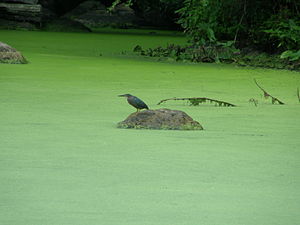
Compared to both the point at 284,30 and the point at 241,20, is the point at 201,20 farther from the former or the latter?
the point at 284,30

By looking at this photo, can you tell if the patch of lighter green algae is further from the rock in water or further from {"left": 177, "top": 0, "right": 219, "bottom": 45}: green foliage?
{"left": 177, "top": 0, "right": 219, "bottom": 45}: green foliage

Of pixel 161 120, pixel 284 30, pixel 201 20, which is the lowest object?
pixel 201 20

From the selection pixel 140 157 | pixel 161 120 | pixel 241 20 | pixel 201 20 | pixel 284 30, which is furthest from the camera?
pixel 201 20

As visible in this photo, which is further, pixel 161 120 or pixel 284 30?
pixel 284 30

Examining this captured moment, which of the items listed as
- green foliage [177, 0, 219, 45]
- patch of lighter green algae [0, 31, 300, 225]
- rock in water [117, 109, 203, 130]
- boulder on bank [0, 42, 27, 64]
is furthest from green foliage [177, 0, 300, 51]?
rock in water [117, 109, 203, 130]

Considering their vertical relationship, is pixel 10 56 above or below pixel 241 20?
below

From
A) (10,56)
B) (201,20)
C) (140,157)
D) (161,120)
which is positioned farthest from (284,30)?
(140,157)

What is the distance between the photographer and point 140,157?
384 cm

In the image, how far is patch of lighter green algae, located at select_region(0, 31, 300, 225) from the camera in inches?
113

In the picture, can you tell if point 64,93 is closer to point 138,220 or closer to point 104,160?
point 104,160

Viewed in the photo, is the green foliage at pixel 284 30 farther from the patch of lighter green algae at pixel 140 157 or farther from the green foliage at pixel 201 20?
the patch of lighter green algae at pixel 140 157

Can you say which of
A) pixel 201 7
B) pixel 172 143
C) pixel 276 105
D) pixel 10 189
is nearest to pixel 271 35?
pixel 201 7

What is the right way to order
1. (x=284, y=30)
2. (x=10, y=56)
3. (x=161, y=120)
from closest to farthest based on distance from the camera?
(x=161, y=120) → (x=10, y=56) → (x=284, y=30)

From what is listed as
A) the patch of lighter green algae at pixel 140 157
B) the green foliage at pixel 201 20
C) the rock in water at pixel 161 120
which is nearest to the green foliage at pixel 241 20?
the green foliage at pixel 201 20
